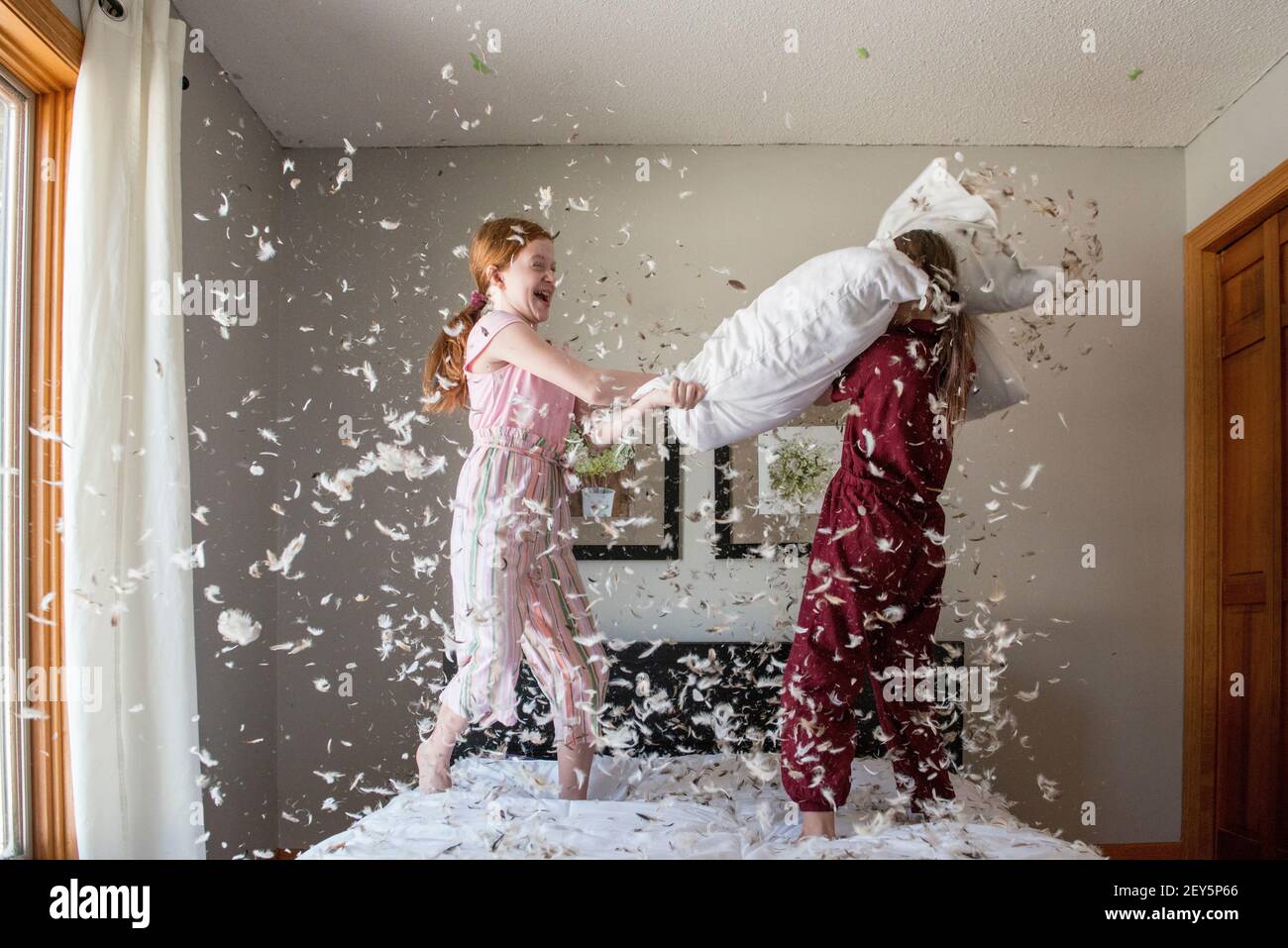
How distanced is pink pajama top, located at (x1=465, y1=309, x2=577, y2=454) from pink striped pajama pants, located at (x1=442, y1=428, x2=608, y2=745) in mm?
11

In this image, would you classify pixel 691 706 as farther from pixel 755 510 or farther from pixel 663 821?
pixel 755 510

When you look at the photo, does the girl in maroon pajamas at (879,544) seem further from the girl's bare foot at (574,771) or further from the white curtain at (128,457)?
the white curtain at (128,457)

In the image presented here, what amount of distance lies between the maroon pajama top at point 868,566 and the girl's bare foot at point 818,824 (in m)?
0.01

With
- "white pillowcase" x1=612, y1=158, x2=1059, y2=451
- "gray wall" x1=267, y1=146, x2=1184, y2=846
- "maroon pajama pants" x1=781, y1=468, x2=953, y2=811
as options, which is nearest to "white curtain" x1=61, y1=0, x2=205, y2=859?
"gray wall" x1=267, y1=146, x2=1184, y2=846

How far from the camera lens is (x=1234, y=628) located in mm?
1619

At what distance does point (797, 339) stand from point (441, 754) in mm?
1038

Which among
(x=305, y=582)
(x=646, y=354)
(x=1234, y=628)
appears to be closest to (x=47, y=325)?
(x=305, y=582)

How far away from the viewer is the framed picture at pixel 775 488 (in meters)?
1.56

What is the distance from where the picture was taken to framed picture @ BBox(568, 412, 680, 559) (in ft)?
5.07

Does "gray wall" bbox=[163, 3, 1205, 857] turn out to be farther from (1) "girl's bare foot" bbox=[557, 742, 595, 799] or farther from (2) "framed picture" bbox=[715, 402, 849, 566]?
(1) "girl's bare foot" bbox=[557, 742, 595, 799]

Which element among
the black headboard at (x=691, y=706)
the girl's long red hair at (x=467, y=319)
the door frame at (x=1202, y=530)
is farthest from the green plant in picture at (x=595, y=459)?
the door frame at (x=1202, y=530)
